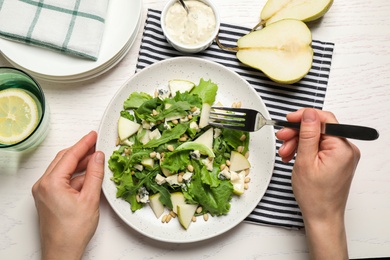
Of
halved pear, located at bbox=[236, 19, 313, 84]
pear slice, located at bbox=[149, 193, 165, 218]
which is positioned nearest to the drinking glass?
pear slice, located at bbox=[149, 193, 165, 218]

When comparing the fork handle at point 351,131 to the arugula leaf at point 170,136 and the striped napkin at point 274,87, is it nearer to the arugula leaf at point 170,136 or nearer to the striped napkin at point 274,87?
the striped napkin at point 274,87

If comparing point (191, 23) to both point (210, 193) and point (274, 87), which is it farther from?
point (210, 193)

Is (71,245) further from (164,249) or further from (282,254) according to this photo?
(282,254)

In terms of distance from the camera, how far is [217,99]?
4.69 feet

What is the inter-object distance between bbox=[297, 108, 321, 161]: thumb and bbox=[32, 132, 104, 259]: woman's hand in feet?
1.78

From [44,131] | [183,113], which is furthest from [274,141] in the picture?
[44,131]

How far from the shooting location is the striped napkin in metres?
1.39

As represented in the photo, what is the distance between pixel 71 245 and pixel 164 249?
273 mm

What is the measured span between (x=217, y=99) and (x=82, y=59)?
0.41 meters

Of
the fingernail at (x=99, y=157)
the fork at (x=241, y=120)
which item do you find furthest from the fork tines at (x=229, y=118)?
the fingernail at (x=99, y=157)

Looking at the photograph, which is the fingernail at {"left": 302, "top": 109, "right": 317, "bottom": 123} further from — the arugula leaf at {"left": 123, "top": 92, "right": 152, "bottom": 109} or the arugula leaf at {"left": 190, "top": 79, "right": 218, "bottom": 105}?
the arugula leaf at {"left": 123, "top": 92, "right": 152, "bottom": 109}

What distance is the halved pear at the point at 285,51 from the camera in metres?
1.36

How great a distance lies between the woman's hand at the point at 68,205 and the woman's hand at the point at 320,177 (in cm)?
53

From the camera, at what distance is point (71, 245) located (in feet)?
4.21
